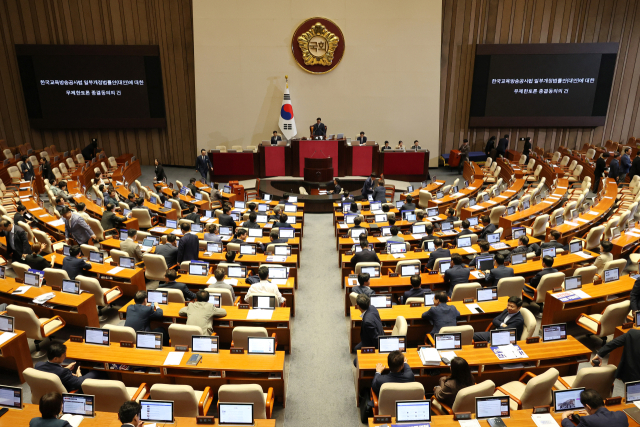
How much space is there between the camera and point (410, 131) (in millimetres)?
18750

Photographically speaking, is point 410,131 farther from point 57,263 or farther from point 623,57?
point 57,263

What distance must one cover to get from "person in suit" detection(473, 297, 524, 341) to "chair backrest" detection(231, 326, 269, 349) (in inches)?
109

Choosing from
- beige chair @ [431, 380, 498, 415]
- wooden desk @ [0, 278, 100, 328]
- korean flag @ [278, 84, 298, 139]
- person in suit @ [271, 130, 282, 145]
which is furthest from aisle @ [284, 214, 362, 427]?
korean flag @ [278, 84, 298, 139]

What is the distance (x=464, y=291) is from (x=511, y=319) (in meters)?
1.05

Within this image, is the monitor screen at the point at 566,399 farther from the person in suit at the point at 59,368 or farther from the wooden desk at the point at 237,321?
the person in suit at the point at 59,368

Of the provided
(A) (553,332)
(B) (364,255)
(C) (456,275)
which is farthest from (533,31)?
(A) (553,332)

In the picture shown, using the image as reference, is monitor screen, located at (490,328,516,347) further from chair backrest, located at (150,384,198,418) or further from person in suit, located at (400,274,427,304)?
chair backrest, located at (150,384,198,418)

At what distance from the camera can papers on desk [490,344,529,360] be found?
5.00m

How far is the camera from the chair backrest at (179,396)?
4.24m

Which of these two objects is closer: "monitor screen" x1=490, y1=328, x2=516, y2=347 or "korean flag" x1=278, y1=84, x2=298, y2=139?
"monitor screen" x1=490, y1=328, x2=516, y2=347

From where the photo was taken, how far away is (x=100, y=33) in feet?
59.2

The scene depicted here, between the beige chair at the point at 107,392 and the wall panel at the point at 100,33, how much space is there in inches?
634

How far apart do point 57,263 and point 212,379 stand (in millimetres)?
4566

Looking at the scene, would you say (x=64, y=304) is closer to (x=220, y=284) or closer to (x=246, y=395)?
(x=220, y=284)
